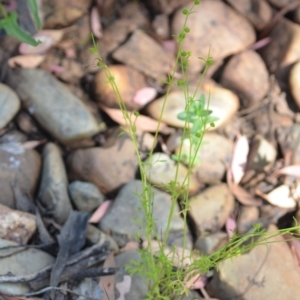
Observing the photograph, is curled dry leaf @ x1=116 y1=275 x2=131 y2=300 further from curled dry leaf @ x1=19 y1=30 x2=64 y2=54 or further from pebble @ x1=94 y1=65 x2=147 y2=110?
curled dry leaf @ x1=19 y1=30 x2=64 y2=54

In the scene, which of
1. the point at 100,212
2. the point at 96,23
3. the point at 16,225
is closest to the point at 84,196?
the point at 100,212

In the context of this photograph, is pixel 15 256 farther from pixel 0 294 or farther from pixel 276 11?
pixel 276 11

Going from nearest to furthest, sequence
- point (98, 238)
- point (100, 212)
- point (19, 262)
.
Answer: point (19, 262), point (98, 238), point (100, 212)

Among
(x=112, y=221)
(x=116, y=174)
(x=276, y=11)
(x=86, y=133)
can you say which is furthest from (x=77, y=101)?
(x=276, y=11)

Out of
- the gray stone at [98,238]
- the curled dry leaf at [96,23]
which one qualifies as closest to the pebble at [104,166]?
the gray stone at [98,238]

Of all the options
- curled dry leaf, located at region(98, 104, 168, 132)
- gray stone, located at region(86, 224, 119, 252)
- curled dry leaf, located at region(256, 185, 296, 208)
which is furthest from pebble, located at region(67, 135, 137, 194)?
curled dry leaf, located at region(256, 185, 296, 208)

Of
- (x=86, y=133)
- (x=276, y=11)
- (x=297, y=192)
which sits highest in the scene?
(x=276, y=11)

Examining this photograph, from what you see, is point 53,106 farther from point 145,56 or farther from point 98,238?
point 98,238
